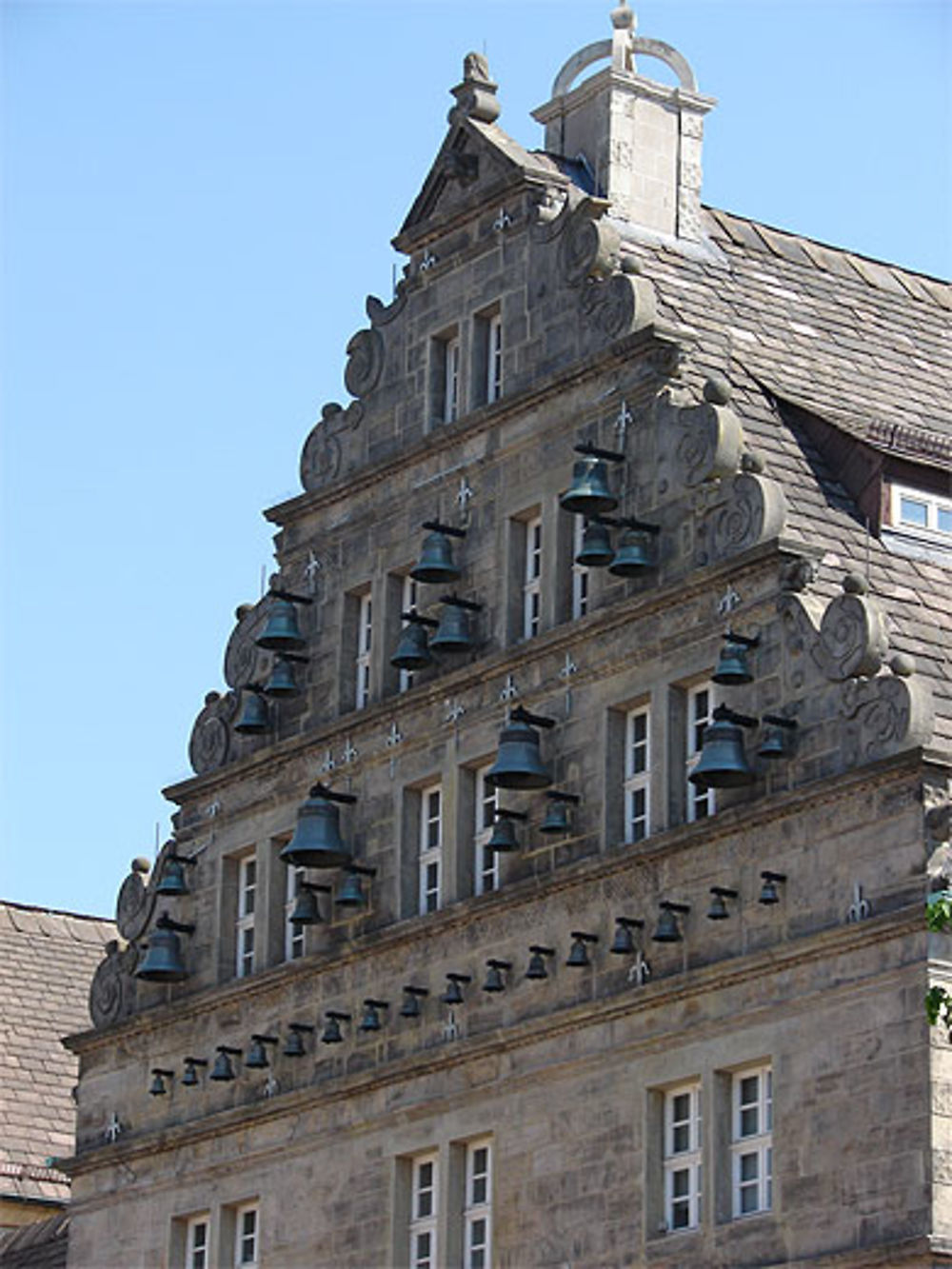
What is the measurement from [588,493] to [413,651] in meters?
3.47

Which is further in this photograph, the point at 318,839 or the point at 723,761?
the point at 318,839

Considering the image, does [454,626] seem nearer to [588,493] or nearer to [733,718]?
[588,493]

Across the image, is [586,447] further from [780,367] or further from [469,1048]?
[469,1048]

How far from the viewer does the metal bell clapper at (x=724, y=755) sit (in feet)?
120

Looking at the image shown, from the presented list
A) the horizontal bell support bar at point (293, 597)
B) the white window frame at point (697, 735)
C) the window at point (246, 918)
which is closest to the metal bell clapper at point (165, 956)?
the window at point (246, 918)

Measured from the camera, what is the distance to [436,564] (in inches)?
1651

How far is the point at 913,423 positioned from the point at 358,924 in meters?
8.05

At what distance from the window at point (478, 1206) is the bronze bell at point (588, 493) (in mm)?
6458

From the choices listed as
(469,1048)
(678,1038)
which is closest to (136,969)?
(469,1048)

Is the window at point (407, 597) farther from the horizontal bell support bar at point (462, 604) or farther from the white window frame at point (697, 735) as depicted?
the white window frame at point (697, 735)

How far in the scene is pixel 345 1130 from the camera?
41781 millimetres

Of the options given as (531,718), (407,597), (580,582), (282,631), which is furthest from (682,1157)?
(282,631)

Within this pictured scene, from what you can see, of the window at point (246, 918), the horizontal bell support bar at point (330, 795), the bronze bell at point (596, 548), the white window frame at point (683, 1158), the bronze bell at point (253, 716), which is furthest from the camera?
the bronze bell at point (253, 716)

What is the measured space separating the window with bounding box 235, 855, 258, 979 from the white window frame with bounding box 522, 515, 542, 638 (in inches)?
208
